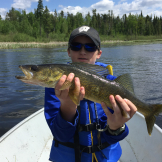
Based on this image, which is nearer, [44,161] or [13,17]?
[44,161]

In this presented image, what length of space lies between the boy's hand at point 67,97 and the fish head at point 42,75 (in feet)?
0.42

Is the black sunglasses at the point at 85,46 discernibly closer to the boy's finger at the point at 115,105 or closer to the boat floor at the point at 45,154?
the boy's finger at the point at 115,105

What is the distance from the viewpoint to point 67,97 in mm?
1926

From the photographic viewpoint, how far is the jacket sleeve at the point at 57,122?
6.51 ft

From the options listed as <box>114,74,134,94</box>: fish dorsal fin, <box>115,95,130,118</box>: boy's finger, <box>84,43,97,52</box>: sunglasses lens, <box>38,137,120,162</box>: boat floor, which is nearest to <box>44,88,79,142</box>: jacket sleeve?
<box>115,95,130,118</box>: boy's finger

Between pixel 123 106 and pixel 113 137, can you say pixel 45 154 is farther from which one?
pixel 123 106

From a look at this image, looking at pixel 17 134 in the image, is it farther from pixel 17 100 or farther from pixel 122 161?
pixel 17 100

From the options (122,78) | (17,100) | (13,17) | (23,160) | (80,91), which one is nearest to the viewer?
(80,91)

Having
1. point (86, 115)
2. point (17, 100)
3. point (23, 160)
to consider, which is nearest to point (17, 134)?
point (23, 160)

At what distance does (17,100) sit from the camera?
7230 mm

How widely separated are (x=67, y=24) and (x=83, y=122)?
282 feet

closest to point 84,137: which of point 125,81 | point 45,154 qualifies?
point 125,81

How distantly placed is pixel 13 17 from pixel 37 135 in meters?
93.5

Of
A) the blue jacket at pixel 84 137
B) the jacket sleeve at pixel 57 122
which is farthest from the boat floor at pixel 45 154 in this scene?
the jacket sleeve at pixel 57 122
